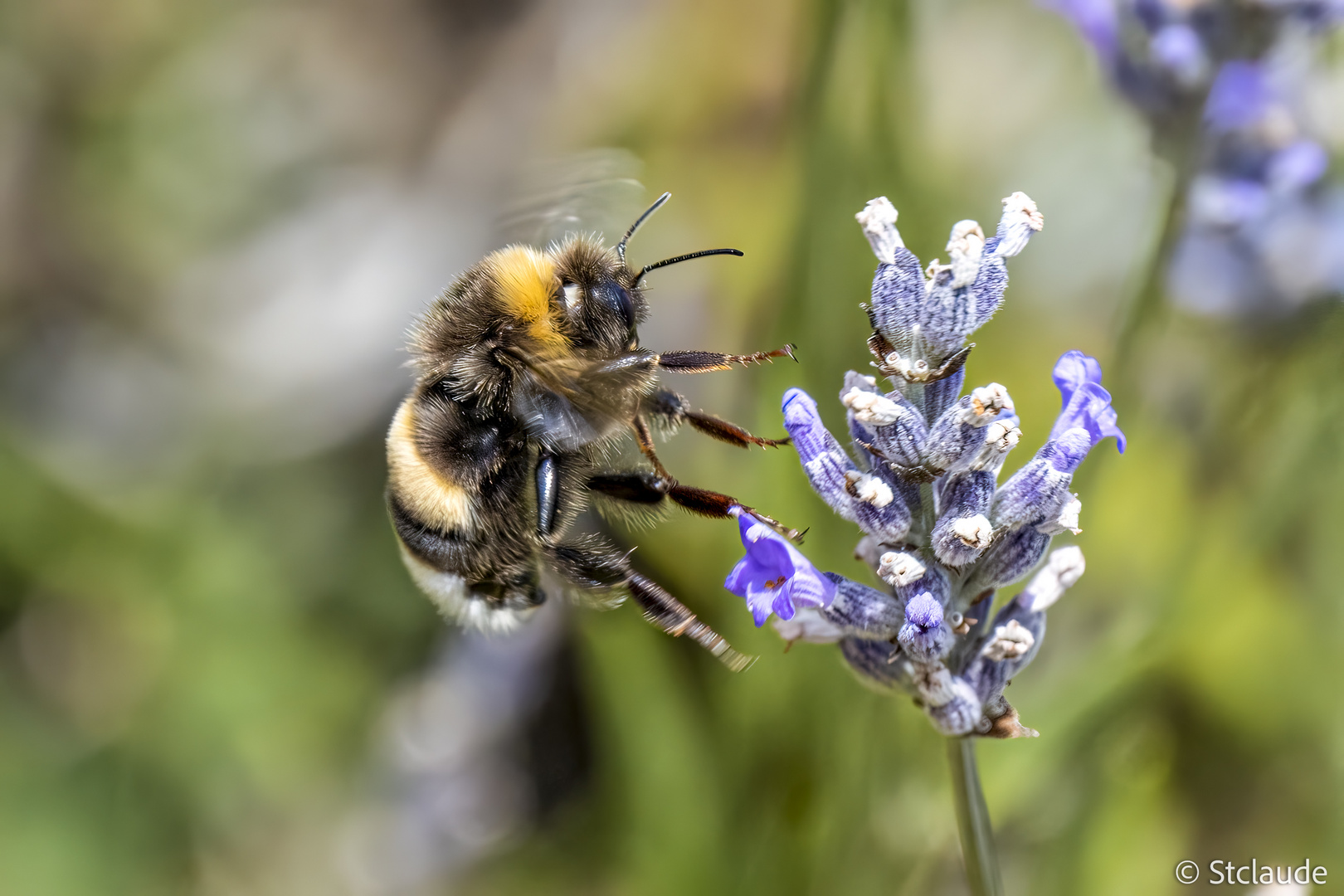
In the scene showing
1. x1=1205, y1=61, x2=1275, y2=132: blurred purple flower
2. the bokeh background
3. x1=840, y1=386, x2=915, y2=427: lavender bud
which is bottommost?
the bokeh background

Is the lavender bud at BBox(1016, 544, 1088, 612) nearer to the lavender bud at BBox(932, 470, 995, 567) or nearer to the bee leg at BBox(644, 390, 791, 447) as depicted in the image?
the lavender bud at BBox(932, 470, 995, 567)

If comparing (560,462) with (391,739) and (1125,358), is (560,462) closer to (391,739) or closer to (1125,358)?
(1125,358)

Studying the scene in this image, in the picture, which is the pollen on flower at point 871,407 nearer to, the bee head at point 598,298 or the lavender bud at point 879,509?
the lavender bud at point 879,509

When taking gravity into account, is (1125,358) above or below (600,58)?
below

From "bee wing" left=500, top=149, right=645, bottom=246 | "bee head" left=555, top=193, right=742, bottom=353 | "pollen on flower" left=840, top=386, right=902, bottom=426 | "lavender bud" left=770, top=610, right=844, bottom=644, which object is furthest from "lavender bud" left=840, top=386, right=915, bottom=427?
"bee wing" left=500, top=149, right=645, bottom=246

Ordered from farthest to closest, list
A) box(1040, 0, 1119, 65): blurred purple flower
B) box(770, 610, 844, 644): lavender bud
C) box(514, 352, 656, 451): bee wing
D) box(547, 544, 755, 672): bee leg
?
box(1040, 0, 1119, 65): blurred purple flower, box(547, 544, 755, 672): bee leg, box(514, 352, 656, 451): bee wing, box(770, 610, 844, 644): lavender bud

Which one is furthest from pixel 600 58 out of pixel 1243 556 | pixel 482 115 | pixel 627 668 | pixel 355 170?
pixel 1243 556

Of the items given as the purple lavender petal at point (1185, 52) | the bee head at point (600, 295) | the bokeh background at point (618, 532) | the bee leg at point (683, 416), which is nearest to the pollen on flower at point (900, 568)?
the bee leg at point (683, 416)
